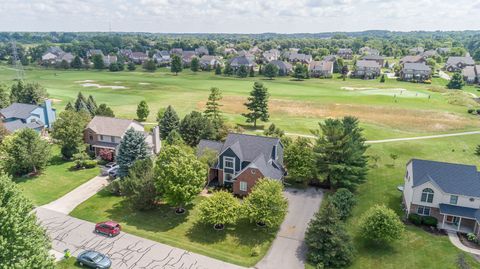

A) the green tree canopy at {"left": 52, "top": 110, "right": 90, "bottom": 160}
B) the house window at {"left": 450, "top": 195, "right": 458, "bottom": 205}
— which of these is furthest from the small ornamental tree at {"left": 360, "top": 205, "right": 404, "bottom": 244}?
the green tree canopy at {"left": 52, "top": 110, "right": 90, "bottom": 160}

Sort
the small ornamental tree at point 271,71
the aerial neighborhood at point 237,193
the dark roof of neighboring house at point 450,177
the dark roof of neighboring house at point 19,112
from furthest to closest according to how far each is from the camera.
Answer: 1. the small ornamental tree at point 271,71
2. the dark roof of neighboring house at point 19,112
3. the dark roof of neighboring house at point 450,177
4. the aerial neighborhood at point 237,193

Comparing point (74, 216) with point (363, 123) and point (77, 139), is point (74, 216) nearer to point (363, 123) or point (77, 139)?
point (77, 139)

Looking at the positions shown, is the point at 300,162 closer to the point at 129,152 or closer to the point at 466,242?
the point at 466,242

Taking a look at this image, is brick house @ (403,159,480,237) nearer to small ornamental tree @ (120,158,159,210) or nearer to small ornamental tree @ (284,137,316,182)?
small ornamental tree @ (284,137,316,182)

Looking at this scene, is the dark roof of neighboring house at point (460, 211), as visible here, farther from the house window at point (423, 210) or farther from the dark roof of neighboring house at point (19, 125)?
the dark roof of neighboring house at point (19, 125)

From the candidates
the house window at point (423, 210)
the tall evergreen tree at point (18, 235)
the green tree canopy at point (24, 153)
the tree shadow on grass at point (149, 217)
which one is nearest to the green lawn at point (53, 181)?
the green tree canopy at point (24, 153)

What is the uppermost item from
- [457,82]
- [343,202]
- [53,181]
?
[457,82]

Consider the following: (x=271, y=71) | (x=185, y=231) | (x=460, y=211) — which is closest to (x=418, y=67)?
(x=271, y=71)
